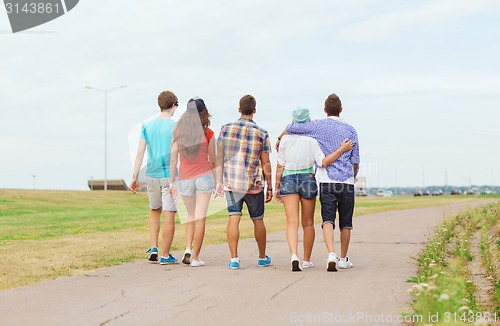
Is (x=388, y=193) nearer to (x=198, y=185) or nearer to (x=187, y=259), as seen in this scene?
(x=187, y=259)

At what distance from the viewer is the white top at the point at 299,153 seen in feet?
32.1

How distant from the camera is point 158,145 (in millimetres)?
10625

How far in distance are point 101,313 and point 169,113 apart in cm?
441

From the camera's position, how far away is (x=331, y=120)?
10.0 m

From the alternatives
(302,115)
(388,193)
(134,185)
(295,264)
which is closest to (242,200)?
(295,264)

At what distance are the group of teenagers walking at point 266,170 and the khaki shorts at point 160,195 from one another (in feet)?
1.01

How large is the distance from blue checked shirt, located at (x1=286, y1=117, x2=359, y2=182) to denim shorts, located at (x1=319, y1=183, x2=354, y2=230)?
0.41 feet

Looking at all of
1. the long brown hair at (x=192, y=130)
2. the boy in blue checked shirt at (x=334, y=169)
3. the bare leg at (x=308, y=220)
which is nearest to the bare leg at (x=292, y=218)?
the bare leg at (x=308, y=220)

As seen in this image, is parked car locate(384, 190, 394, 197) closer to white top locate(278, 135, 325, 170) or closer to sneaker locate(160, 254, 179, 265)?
sneaker locate(160, 254, 179, 265)

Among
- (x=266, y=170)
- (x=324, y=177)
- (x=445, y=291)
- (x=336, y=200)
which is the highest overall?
(x=266, y=170)

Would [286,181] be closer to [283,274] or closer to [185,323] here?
[283,274]

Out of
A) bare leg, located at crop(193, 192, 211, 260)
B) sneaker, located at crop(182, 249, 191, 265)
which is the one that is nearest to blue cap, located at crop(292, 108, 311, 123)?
bare leg, located at crop(193, 192, 211, 260)

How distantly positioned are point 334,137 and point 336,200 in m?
0.85

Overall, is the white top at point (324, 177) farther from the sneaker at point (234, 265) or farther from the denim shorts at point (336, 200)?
the sneaker at point (234, 265)
